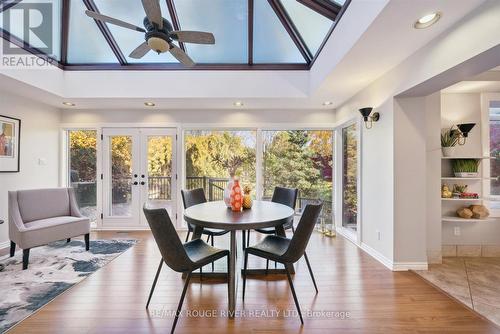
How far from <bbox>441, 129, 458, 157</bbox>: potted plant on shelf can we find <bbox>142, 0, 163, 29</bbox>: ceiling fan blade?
11.6ft

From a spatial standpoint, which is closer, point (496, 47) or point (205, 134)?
point (496, 47)

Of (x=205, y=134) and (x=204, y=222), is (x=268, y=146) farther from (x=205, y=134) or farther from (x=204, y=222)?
(x=204, y=222)

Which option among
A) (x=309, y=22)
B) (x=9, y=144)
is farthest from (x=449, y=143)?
(x=9, y=144)

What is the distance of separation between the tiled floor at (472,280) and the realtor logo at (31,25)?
566 cm

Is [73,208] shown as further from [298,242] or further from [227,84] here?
[298,242]

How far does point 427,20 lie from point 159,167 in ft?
13.9

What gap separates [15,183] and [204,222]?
369 cm

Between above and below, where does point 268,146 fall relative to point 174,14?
below

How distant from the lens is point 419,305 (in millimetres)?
2043

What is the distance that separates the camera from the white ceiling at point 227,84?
2537 millimetres

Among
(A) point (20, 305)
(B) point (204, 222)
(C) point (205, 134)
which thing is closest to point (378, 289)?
(B) point (204, 222)

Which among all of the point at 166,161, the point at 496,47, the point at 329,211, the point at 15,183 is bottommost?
the point at 329,211

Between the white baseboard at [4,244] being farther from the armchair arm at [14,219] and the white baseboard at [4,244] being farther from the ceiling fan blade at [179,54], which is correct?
the ceiling fan blade at [179,54]

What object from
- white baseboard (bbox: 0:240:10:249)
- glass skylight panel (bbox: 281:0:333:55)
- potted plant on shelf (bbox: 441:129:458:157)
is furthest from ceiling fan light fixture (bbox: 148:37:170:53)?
white baseboard (bbox: 0:240:10:249)
